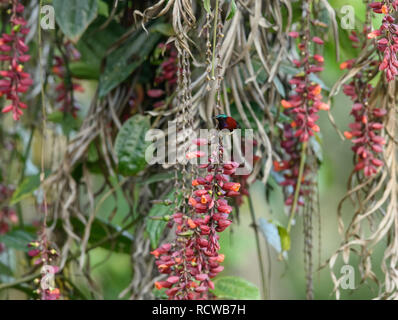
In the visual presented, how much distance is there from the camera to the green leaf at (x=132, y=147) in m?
1.14

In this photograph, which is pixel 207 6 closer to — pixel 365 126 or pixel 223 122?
pixel 223 122

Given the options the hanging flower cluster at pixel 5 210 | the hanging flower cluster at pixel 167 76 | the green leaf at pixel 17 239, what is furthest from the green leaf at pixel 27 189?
the hanging flower cluster at pixel 167 76

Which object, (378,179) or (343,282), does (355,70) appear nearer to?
(378,179)

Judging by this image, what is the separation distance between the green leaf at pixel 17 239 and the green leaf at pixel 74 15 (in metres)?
0.58

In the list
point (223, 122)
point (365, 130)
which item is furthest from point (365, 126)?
point (223, 122)

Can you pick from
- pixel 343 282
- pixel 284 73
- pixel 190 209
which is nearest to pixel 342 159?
pixel 284 73

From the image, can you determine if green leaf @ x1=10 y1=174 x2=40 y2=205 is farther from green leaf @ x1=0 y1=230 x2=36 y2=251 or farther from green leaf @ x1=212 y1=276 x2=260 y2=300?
green leaf @ x1=212 y1=276 x2=260 y2=300

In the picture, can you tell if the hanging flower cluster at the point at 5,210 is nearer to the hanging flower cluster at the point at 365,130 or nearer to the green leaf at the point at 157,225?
the green leaf at the point at 157,225

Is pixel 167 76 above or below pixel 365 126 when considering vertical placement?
above

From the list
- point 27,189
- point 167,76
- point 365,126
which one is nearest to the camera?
point 365,126

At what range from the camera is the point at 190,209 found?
2.85 ft

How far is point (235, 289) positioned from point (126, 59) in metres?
0.56

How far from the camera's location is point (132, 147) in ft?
3.79

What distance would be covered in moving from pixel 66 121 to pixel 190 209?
26.8 inches
